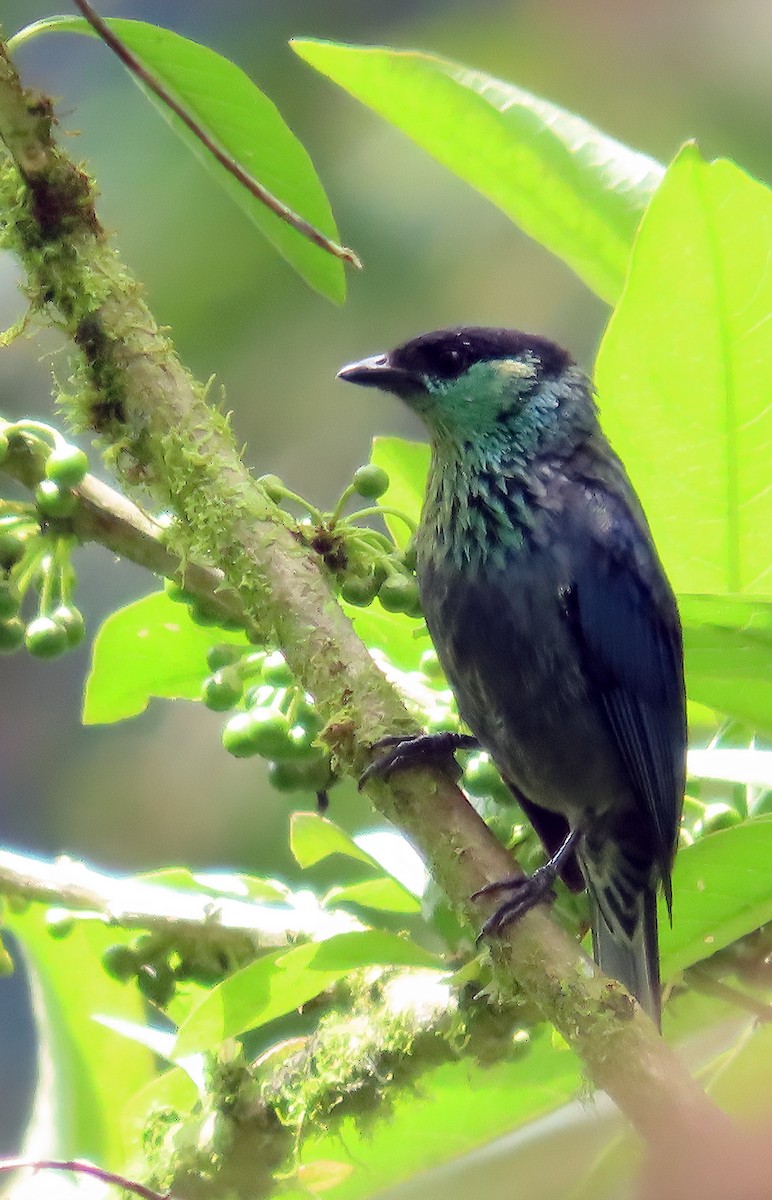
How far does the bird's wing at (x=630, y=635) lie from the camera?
2076 mm

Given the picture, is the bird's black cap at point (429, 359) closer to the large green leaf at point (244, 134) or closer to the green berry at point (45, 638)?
the large green leaf at point (244, 134)

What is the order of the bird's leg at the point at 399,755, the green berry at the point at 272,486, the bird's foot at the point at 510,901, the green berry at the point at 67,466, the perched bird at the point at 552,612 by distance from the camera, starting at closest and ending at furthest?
1. the bird's foot at the point at 510,901
2. the bird's leg at the point at 399,755
3. the green berry at the point at 67,466
4. the green berry at the point at 272,486
5. the perched bird at the point at 552,612

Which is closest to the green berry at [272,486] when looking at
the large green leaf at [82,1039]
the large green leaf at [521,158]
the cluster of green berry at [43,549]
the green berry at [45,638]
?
the cluster of green berry at [43,549]

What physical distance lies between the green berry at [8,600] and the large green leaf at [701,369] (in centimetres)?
77

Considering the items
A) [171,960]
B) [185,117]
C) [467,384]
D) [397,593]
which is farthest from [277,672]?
[467,384]

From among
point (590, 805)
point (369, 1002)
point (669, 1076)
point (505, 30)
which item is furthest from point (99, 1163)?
point (505, 30)

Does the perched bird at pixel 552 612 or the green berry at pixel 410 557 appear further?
the perched bird at pixel 552 612

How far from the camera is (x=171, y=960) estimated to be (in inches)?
67.7

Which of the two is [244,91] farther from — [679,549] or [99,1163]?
[99,1163]

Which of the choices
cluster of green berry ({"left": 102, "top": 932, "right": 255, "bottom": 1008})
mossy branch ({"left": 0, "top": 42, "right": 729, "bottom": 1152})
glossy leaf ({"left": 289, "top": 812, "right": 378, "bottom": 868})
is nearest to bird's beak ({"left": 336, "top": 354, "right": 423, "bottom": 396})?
mossy branch ({"left": 0, "top": 42, "right": 729, "bottom": 1152})

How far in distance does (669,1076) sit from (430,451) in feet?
3.86

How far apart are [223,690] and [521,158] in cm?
88

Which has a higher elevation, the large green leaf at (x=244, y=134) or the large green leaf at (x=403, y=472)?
the large green leaf at (x=244, y=134)

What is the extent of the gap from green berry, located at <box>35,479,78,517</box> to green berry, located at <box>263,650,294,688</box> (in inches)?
12.0
